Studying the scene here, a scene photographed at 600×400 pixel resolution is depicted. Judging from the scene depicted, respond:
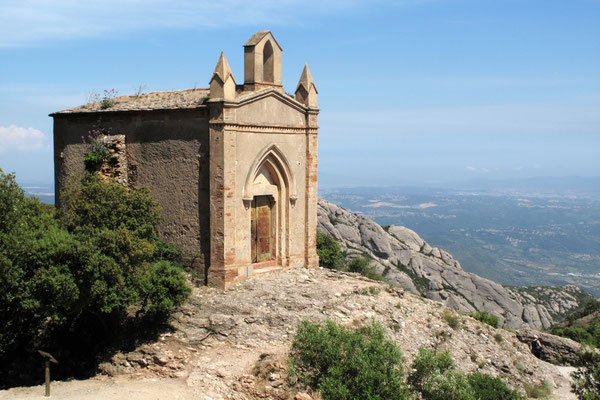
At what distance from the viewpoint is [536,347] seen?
29.1 metres

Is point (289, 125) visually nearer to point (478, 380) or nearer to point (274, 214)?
point (274, 214)

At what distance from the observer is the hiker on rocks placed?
29.0m

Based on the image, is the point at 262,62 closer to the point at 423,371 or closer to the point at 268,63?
the point at 268,63

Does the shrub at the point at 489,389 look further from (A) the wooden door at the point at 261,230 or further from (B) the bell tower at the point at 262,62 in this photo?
(B) the bell tower at the point at 262,62

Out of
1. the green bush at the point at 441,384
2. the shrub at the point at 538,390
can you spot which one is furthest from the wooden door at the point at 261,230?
the shrub at the point at 538,390

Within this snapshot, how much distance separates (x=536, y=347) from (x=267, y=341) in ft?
55.1

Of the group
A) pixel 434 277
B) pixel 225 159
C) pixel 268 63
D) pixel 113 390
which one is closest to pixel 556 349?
pixel 225 159

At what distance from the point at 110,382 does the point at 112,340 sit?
2196 millimetres

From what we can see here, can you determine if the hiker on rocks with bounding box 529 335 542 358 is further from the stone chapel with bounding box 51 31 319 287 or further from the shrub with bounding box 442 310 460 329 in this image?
the stone chapel with bounding box 51 31 319 287

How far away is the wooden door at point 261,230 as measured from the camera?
76.8 feet

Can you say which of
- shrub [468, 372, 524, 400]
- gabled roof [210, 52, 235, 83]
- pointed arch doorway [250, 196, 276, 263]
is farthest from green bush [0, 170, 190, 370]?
shrub [468, 372, 524, 400]

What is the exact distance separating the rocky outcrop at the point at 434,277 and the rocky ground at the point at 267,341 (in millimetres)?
27803

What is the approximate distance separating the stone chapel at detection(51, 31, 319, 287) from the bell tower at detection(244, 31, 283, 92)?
0.04 m

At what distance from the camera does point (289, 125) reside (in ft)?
78.1
